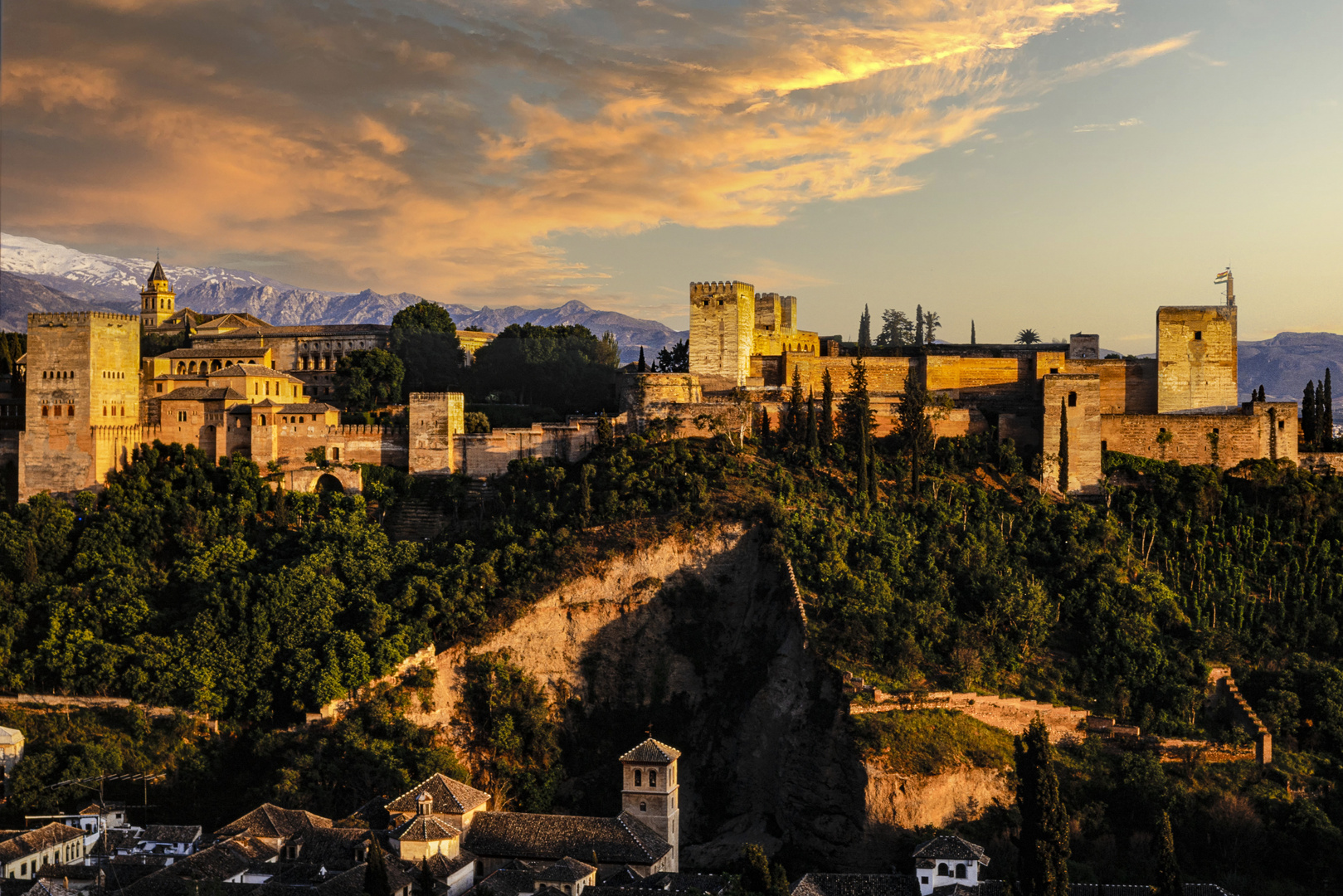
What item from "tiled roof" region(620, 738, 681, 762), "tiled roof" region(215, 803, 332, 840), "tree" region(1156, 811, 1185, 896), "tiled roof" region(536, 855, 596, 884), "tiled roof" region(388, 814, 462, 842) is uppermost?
"tiled roof" region(620, 738, 681, 762)

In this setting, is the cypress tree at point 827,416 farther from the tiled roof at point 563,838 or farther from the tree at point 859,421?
the tiled roof at point 563,838

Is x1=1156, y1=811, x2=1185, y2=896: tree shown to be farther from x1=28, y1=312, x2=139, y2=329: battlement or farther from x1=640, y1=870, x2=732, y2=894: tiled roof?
x1=28, y1=312, x2=139, y2=329: battlement

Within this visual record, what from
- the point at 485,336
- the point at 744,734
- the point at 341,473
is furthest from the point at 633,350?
the point at 744,734

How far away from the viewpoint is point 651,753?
97.8 feet

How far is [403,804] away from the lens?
94.3 ft

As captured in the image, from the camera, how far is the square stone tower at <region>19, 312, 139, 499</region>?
39.9m

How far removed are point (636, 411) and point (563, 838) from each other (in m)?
16.8

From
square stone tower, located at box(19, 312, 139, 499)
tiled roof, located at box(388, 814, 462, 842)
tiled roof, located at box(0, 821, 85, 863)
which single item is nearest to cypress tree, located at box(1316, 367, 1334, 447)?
tiled roof, located at box(388, 814, 462, 842)

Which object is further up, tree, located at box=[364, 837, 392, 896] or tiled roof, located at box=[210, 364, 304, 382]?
tiled roof, located at box=[210, 364, 304, 382]

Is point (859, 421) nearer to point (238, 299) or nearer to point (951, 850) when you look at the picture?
point (951, 850)

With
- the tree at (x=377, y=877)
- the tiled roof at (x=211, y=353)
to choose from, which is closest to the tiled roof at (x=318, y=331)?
the tiled roof at (x=211, y=353)

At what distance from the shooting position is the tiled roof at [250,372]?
142ft

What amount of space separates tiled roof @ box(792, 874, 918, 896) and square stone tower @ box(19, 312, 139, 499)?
2635 centimetres

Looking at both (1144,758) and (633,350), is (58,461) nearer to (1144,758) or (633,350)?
(1144,758)
